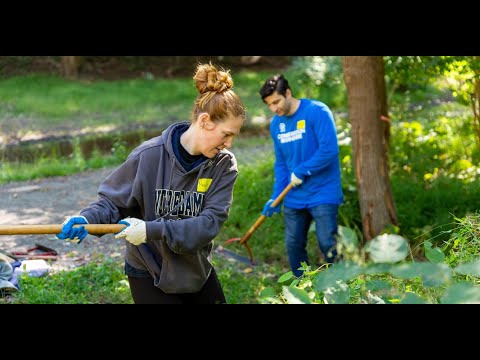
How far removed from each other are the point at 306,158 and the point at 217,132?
7.55ft

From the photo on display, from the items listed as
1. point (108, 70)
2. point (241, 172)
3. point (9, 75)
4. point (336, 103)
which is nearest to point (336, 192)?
point (241, 172)

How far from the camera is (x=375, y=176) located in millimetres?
6258

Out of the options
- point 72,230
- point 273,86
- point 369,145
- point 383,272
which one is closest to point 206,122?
point 72,230

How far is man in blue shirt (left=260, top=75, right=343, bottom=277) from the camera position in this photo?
5.15 m

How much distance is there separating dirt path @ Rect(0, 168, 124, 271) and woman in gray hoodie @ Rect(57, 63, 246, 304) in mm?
2615

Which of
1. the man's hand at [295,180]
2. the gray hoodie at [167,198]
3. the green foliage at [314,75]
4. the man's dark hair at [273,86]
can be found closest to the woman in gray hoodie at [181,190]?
the gray hoodie at [167,198]

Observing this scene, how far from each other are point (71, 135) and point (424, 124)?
6.24m

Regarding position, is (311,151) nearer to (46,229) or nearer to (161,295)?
(161,295)

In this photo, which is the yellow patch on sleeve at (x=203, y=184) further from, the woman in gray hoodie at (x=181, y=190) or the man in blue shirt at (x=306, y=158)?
the man in blue shirt at (x=306, y=158)

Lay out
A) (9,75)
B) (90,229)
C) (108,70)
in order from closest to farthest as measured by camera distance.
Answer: (90,229)
(9,75)
(108,70)

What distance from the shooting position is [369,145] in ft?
20.4

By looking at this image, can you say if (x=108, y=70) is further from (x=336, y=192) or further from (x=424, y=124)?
(x=336, y=192)

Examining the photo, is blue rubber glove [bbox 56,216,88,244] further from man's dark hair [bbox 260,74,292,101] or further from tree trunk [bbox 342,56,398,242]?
tree trunk [bbox 342,56,398,242]

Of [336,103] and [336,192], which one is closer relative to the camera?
[336,192]
